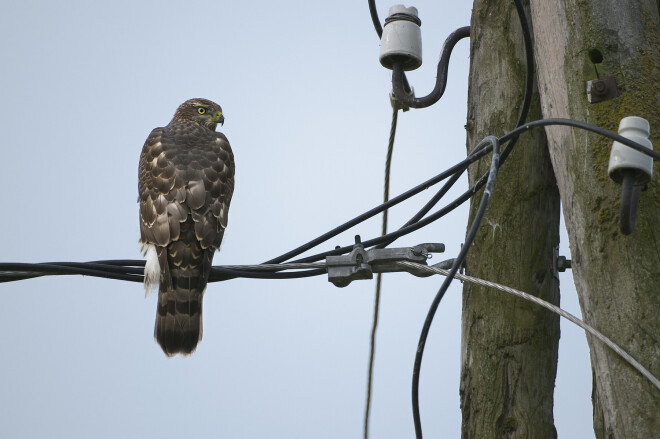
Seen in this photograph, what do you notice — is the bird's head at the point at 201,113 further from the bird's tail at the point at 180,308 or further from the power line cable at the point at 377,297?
the power line cable at the point at 377,297

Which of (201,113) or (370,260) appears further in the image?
(201,113)

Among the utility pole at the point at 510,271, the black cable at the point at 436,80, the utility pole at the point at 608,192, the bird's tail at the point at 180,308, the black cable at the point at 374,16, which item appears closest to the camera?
the utility pole at the point at 608,192

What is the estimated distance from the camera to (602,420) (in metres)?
3.49

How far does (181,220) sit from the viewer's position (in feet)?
17.8

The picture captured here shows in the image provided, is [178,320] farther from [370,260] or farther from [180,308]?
[370,260]

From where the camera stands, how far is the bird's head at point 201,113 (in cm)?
786

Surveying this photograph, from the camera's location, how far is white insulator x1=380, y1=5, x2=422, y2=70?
4.36m

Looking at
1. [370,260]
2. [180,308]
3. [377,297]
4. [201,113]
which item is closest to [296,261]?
[370,260]

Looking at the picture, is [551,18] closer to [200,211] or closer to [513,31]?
[513,31]

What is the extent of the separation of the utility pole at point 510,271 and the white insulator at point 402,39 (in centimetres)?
50

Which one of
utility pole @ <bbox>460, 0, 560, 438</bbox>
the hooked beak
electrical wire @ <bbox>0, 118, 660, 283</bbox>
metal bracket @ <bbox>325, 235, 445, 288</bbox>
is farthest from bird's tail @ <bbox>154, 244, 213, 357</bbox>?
the hooked beak

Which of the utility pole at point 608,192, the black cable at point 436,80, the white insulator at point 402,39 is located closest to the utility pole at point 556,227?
the utility pole at point 608,192

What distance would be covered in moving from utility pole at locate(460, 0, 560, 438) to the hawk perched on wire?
1727 millimetres

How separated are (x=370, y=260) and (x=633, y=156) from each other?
1.37 metres
